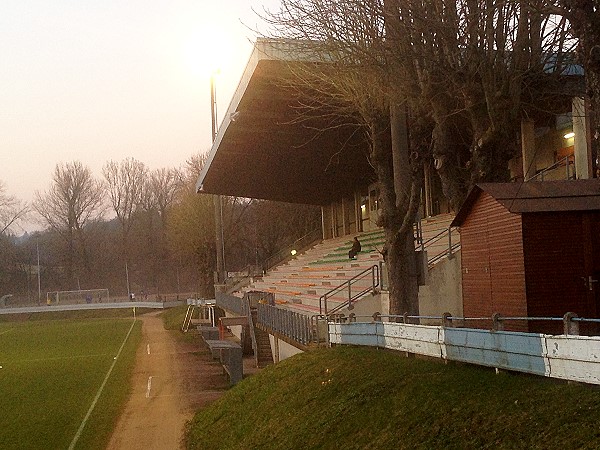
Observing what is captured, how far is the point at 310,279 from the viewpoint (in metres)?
30.8

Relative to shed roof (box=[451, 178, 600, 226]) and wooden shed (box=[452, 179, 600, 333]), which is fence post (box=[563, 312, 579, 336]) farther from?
shed roof (box=[451, 178, 600, 226])

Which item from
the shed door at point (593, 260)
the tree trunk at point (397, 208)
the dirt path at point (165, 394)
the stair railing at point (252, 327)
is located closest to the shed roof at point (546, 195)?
the shed door at point (593, 260)

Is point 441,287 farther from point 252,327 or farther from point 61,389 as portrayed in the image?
point 61,389

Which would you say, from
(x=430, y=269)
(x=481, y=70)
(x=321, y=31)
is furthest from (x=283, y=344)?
(x=481, y=70)

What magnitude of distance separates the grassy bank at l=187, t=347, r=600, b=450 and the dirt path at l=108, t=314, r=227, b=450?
0.88 metres

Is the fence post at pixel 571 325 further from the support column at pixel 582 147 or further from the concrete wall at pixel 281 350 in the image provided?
the concrete wall at pixel 281 350

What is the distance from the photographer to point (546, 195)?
11.6 meters

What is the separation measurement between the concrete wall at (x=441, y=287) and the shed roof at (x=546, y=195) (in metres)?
6.50

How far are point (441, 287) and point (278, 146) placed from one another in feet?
45.9

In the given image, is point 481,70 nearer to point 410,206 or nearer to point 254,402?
point 410,206

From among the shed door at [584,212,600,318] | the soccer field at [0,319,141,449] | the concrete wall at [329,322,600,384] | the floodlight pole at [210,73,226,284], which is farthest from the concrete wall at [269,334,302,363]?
the floodlight pole at [210,73,226,284]

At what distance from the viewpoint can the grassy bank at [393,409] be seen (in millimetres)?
6832

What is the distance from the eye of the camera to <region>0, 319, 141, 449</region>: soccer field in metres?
15.1

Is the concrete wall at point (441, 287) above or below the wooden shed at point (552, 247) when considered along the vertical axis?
below
